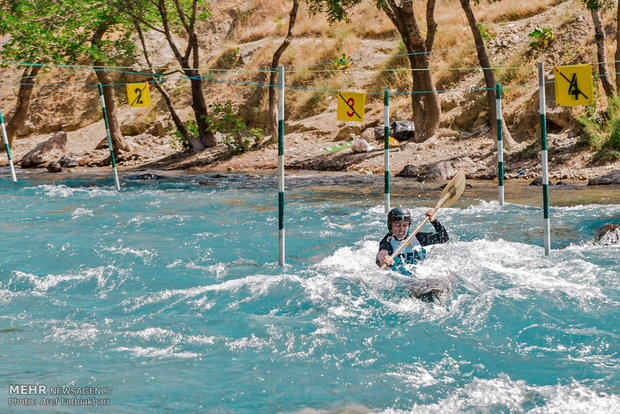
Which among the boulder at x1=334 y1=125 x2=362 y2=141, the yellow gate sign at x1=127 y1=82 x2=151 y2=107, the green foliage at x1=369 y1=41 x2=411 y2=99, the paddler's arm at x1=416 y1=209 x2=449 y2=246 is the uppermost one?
the green foliage at x1=369 y1=41 x2=411 y2=99

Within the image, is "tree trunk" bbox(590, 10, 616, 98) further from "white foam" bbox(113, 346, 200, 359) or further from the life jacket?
"white foam" bbox(113, 346, 200, 359)

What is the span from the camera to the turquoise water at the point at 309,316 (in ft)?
14.7

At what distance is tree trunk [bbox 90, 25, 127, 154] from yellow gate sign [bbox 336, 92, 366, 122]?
37.5 ft

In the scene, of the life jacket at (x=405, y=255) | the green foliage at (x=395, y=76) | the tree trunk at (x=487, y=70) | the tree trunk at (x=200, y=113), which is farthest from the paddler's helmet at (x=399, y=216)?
the tree trunk at (x=200, y=113)

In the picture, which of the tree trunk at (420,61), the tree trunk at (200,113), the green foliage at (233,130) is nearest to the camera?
the tree trunk at (420,61)

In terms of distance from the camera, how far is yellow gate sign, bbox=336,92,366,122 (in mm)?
10195

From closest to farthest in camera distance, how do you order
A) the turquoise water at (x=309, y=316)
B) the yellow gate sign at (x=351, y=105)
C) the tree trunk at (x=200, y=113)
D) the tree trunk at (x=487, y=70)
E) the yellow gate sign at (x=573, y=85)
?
1. the turquoise water at (x=309, y=316)
2. the yellow gate sign at (x=573, y=85)
3. the yellow gate sign at (x=351, y=105)
4. the tree trunk at (x=487, y=70)
5. the tree trunk at (x=200, y=113)

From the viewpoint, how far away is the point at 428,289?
608cm

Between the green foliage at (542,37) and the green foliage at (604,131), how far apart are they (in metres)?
4.48

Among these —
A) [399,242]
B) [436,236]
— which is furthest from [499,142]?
[399,242]

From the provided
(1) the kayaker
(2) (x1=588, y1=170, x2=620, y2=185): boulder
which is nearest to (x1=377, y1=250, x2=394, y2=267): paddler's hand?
(1) the kayaker

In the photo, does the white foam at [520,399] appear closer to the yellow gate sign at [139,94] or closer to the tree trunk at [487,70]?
the yellow gate sign at [139,94]

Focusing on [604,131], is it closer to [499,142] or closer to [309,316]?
[499,142]

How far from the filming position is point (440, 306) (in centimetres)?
601
